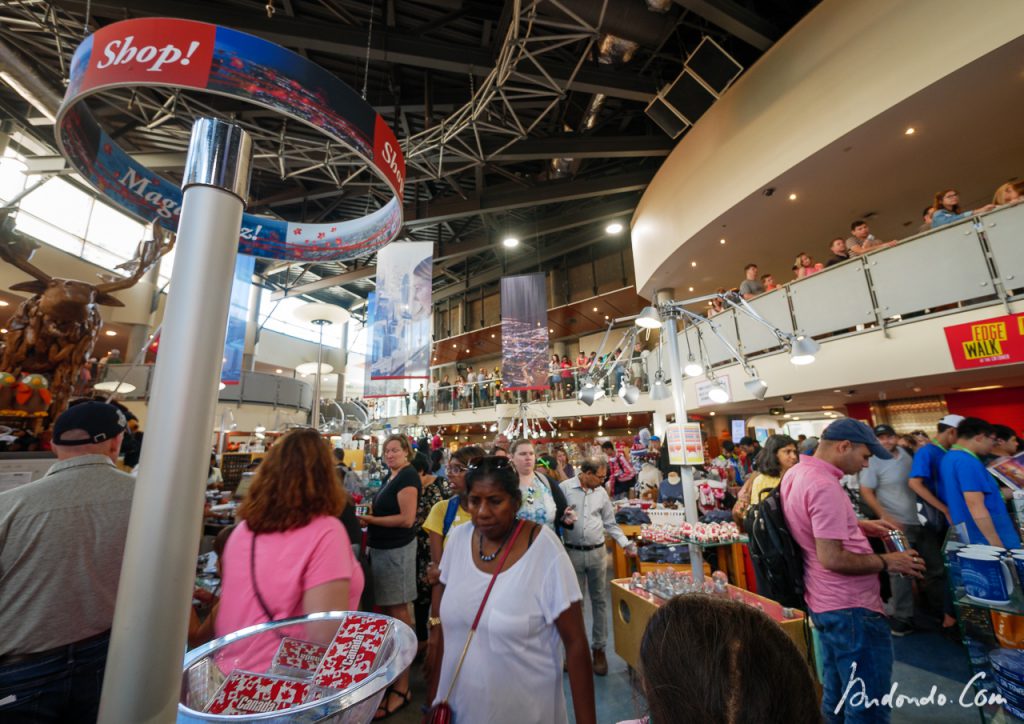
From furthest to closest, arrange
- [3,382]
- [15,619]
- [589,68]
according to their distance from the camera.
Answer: [589,68] < [3,382] < [15,619]

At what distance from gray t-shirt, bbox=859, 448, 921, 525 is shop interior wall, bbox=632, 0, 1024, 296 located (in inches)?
186

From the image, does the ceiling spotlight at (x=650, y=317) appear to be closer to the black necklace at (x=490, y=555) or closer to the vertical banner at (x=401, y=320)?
the black necklace at (x=490, y=555)

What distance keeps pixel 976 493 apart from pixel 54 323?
707cm

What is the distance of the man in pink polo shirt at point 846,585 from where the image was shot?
2.25 m

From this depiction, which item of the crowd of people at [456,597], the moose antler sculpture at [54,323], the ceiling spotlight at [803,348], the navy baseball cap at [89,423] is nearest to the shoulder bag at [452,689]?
the crowd of people at [456,597]

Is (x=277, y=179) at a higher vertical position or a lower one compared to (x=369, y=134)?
higher

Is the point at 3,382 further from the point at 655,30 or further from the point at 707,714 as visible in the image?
the point at 655,30

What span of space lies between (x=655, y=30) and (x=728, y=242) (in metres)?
4.40

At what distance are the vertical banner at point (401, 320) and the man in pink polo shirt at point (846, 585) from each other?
19.7 ft

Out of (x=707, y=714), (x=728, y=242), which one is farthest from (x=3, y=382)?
(x=728, y=242)

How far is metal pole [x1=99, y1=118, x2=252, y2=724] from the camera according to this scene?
1.70 ft

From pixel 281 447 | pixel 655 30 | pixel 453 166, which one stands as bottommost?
pixel 281 447

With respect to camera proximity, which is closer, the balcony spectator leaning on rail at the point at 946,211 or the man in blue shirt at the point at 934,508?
the man in blue shirt at the point at 934,508

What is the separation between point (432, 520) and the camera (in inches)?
129
